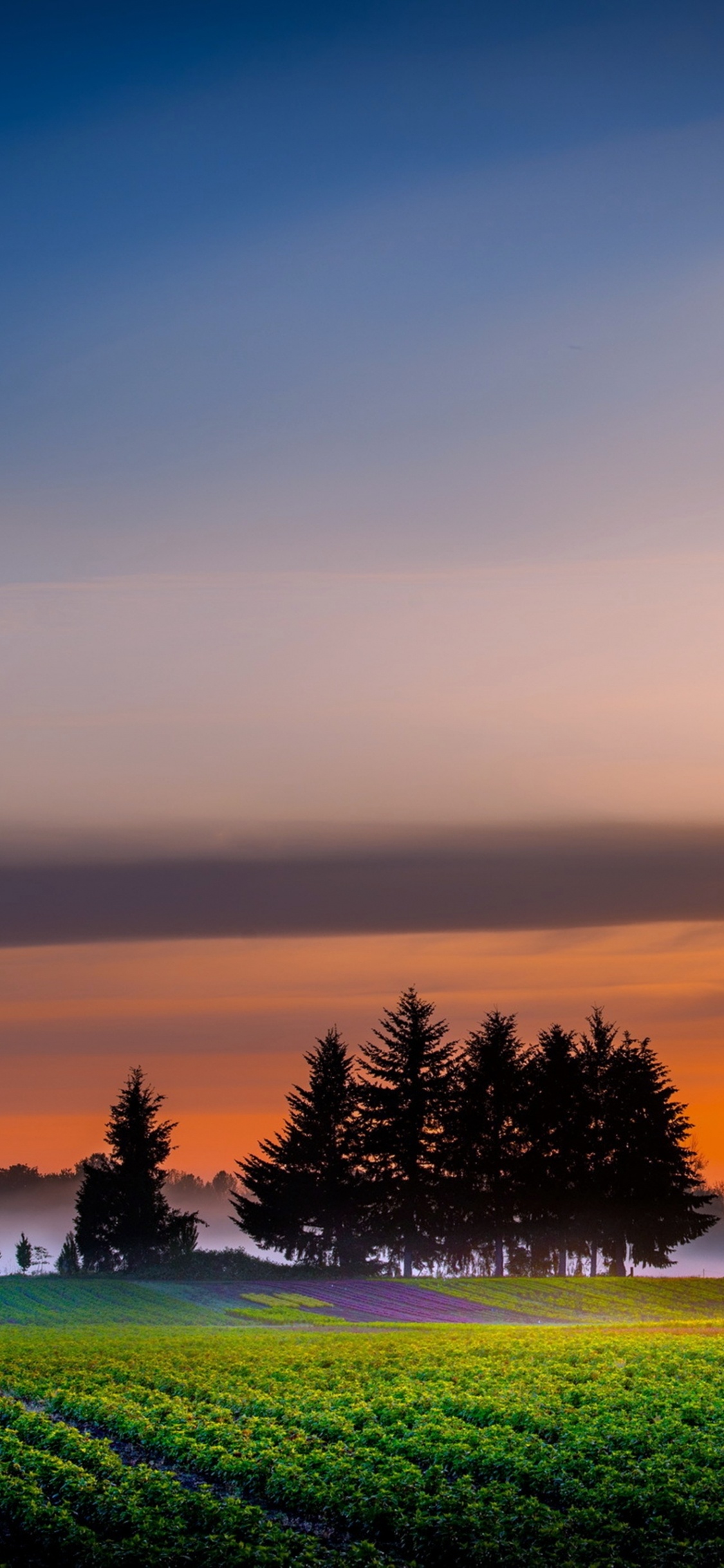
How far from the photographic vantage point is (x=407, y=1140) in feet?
243

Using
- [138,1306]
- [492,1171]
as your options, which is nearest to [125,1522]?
[138,1306]

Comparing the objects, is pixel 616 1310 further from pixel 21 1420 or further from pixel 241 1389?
pixel 21 1420

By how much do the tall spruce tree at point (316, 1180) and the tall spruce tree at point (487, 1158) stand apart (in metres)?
5.57

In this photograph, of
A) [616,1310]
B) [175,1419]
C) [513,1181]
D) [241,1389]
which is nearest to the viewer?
[175,1419]

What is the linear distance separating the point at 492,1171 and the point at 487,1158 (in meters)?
0.75

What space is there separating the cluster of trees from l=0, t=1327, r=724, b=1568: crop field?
39.9 metres

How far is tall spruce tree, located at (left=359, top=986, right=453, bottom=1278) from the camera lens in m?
72.8

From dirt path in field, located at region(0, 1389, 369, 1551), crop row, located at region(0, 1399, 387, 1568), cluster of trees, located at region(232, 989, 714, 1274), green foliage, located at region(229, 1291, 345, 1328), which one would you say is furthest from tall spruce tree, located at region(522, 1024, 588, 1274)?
crop row, located at region(0, 1399, 387, 1568)

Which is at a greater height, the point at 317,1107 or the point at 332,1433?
the point at 317,1107

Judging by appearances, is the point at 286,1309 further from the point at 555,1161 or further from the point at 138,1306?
the point at 555,1161

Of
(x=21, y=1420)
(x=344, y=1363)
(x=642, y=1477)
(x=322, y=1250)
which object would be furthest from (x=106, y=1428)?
(x=322, y=1250)

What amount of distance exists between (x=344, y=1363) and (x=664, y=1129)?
45011 millimetres

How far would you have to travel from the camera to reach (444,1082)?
75.4m

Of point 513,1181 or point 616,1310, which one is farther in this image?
point 513,1181
